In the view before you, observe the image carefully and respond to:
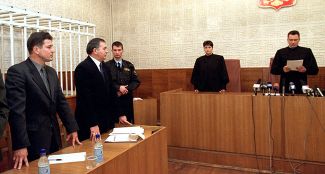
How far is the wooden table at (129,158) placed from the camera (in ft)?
5.54

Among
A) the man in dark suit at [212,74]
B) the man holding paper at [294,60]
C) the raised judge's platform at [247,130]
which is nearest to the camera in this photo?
the raised judge's platform at [247,130]

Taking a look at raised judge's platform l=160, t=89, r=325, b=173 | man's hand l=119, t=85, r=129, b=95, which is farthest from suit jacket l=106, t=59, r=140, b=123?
raised judge's platform l=160, t=89, r=325, b=173

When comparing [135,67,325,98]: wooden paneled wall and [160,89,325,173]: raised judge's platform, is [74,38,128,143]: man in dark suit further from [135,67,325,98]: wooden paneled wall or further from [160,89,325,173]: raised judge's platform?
[135,67,325,98]: wooden paneled wall

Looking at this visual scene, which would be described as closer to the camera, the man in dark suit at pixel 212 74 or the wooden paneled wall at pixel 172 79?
the man in dark suit at pixel 212 74

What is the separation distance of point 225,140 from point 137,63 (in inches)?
132

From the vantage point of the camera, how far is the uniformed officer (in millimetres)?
4062

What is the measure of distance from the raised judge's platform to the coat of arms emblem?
7.41ft

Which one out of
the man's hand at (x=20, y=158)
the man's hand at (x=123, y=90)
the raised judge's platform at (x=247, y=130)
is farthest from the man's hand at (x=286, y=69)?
the man's hand at (x=20, y=158)

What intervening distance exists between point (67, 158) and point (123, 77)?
7.85ft

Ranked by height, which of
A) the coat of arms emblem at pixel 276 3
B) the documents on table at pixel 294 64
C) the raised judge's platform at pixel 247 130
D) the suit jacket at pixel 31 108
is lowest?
the raised judge's platform at pixel 247 130

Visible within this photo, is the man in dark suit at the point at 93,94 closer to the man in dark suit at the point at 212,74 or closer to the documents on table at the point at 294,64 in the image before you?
the documents on table at the point at 294,64

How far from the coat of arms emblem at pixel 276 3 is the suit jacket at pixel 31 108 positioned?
167 inches

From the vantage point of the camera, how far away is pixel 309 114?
334cm

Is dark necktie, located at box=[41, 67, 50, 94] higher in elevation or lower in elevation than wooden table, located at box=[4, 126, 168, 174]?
higher
